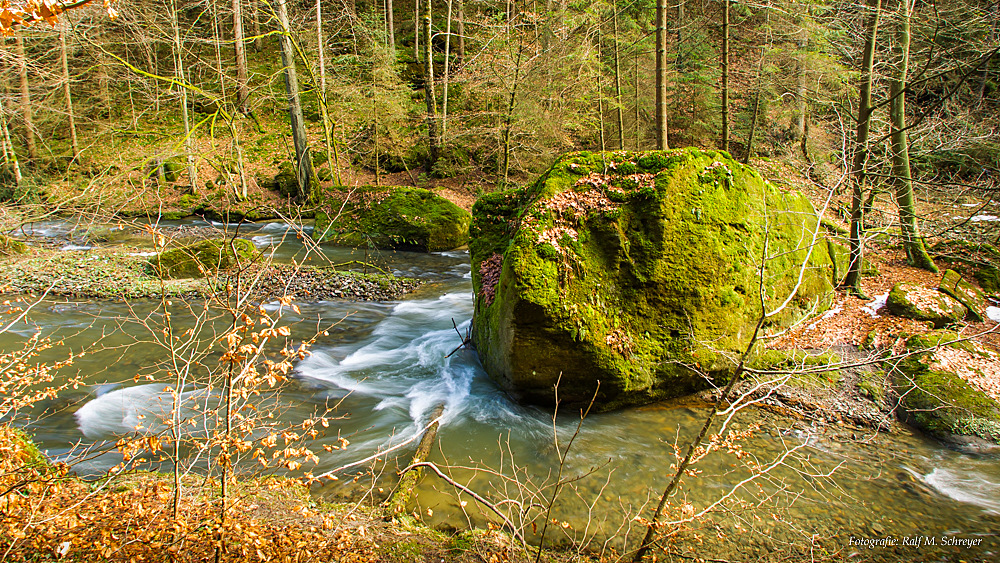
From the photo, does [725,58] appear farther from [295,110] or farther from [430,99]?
[295,110]

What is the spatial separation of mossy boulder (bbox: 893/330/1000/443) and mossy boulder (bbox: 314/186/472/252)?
11.3 metres

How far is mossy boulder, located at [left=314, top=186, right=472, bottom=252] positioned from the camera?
14.5 m

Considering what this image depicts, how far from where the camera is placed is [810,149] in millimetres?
22016

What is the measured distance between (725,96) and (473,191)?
10.5m

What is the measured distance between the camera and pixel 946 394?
17.2 ft

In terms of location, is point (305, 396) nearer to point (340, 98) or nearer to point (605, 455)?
point (605, 455)

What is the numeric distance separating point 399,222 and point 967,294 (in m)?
13.0

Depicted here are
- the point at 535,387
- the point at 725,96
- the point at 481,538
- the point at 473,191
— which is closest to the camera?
the point at 481,538

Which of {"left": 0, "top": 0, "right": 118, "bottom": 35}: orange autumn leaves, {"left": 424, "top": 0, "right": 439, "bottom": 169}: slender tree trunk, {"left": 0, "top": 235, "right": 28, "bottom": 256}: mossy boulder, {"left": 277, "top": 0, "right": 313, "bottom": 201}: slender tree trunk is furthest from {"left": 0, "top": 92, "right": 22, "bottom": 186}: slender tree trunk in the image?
{"left": 0, "top": 0, "right": 118, "bottom": 35}: orange autumn leaves

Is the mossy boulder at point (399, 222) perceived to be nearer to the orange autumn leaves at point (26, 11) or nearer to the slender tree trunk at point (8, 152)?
the orange autumn leaves at point (26, 11)

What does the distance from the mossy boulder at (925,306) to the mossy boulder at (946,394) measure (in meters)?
1.12

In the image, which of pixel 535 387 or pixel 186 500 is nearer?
pixel 186 500

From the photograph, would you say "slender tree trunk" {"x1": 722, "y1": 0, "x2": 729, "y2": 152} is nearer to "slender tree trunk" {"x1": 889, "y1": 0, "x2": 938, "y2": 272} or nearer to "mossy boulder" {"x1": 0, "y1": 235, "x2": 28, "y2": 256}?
"slender tree trunk" {"x1": 889, "y1": 0, "x2": 938, "y2": 272}

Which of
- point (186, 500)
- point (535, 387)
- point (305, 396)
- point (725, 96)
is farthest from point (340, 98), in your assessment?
point (186, 500)
